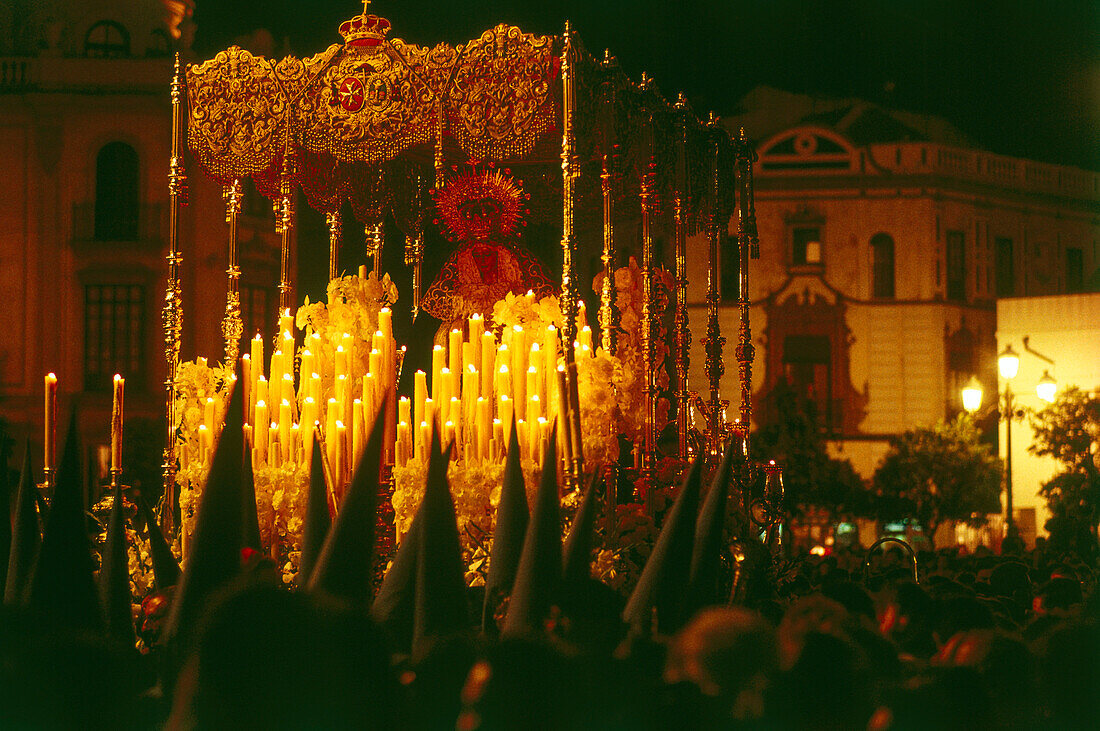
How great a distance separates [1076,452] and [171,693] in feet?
67.5

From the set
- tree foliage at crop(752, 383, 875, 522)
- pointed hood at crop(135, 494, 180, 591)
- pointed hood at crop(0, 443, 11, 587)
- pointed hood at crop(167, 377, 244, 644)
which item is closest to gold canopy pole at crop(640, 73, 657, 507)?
pointed hood at crop(135, 494, 180, 591)

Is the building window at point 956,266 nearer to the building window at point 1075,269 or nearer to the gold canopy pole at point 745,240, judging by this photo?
the building window at point 1075,269

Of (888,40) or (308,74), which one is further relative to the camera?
(888,40)

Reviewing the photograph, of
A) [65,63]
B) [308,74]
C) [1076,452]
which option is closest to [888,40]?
[1076,452]

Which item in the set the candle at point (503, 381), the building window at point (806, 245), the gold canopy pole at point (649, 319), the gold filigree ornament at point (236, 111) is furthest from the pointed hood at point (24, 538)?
the building window at point (806, 245)

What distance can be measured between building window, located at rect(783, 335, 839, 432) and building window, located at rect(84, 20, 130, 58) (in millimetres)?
13777

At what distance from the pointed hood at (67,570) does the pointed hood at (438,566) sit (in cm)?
89

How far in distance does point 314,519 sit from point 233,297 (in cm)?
499

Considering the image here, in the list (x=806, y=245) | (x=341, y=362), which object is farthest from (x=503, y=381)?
(x=806, y=245)

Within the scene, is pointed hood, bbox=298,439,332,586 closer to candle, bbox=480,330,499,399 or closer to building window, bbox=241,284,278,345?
candle, bbox=480,330,499,399

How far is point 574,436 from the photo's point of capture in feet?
18.2

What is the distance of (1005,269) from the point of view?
29.0 metres

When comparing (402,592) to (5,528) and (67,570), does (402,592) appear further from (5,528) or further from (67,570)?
(5,528)

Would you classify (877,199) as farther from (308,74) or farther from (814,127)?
(308,74)
